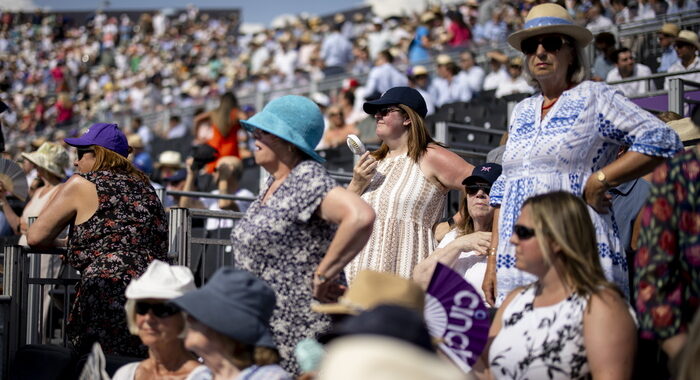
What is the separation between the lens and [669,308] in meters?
3.24

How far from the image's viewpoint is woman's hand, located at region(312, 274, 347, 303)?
3859 millimetres

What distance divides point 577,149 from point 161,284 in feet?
6.01

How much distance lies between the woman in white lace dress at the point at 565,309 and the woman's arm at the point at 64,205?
2.48 meters

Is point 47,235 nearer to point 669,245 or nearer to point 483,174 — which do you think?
point 483,174

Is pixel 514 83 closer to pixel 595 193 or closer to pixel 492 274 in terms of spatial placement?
pixel 492 274

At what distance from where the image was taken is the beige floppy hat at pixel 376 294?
3.35 m

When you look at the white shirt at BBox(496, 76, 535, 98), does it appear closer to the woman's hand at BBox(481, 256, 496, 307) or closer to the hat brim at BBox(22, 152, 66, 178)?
the hat brim at BBox(22, 152, 66, 178)

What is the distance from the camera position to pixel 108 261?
514cm

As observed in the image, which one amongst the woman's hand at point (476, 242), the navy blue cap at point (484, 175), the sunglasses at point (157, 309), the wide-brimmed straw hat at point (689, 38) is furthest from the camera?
the wide-brimmed straw hat at point (689, 38)

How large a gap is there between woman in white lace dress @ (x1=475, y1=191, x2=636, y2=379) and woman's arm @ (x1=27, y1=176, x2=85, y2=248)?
97.5 inches

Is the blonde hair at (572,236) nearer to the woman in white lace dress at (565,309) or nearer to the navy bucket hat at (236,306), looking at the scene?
the woman in white lace dress at (565,309)

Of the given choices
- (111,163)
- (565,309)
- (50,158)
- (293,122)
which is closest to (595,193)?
(565,309)

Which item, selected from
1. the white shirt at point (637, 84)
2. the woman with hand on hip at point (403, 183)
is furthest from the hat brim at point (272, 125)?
the white shirt at point (637, 84)

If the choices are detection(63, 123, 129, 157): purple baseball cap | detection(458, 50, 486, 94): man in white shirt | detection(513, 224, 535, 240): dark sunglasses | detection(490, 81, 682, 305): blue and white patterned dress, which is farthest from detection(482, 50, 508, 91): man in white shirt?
detection(513, 224, 535, 240): dark sunglasses
